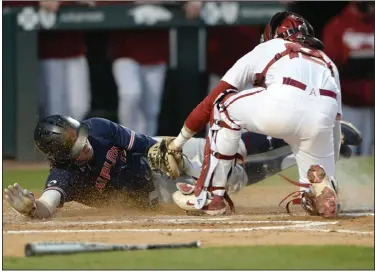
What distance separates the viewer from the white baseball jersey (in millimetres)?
7082

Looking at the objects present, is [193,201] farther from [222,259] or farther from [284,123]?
[222,259]

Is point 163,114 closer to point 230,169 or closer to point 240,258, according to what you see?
point 230,169

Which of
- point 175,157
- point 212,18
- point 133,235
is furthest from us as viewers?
point 212,18

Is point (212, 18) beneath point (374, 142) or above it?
above

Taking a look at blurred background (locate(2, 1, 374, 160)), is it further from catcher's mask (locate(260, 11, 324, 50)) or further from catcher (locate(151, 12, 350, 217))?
catcher (locate(151, 12, 350, 217))

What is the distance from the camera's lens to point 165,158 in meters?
7.62

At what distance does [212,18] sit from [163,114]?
1.47 metres

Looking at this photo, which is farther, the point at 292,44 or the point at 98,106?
the point at 98,106

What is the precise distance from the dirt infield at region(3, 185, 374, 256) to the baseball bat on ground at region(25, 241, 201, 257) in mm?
166

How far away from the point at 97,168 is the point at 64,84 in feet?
20.4

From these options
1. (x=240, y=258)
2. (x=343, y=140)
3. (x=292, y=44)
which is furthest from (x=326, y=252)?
(x=343, y=140)

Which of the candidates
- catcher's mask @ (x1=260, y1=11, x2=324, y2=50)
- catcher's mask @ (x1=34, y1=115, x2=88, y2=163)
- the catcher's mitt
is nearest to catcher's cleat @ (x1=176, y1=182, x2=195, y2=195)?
the catcher's mitt

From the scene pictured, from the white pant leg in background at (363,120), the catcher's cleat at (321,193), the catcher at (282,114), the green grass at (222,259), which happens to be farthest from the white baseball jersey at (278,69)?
the white pant leg in background at (363,120)

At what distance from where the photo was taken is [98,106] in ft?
44.7
